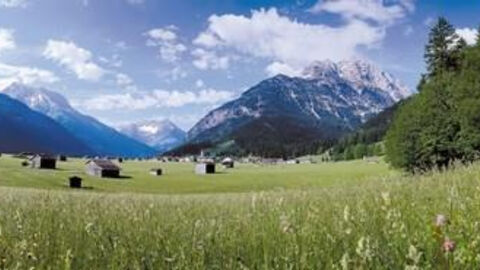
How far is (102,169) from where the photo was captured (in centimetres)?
15188

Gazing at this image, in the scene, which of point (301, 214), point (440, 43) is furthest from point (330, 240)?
point (440, 43)

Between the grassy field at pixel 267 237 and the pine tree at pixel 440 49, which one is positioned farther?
the pine tree at pixel 440 49

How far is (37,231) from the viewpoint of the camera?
706 centimetres

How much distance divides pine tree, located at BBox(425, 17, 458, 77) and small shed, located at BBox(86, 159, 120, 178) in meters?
74.5

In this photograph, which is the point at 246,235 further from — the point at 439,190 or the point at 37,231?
the point at 439,190

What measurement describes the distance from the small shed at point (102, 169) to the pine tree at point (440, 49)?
74459 mm

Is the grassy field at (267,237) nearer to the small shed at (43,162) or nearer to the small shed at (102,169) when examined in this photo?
the small shed at (102,169)

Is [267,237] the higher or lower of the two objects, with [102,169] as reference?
lower

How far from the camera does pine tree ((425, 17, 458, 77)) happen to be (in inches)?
4621

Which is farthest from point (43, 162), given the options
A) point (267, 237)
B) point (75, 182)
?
point (267, 237)

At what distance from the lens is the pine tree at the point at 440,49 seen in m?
117

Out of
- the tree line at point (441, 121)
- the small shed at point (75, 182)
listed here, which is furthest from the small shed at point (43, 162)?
the tree line at point (441, 121)

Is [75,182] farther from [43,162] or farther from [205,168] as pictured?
[205,168]

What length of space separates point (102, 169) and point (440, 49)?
263 ft
